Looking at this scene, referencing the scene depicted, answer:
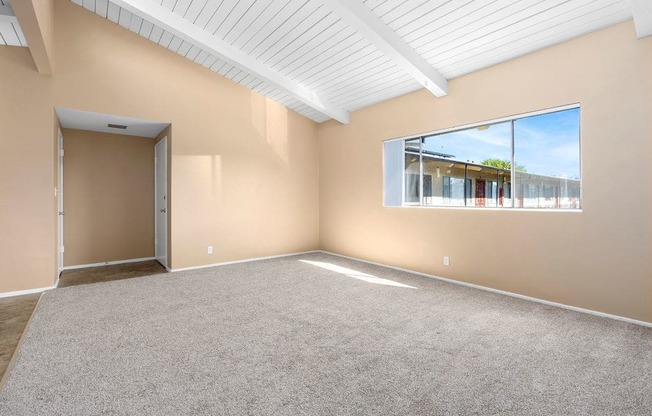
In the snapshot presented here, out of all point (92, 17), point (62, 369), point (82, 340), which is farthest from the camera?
point (92, 17)

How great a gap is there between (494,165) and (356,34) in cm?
240

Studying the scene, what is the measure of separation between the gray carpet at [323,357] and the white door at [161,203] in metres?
1.77

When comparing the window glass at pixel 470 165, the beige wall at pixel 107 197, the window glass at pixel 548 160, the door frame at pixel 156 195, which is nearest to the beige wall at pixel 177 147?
the door frame at pixel 156 195

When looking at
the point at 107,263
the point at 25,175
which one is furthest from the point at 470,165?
the point at 107,263

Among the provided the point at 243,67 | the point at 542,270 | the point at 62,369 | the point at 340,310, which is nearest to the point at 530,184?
the point at 542,270

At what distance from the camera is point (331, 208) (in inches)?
259

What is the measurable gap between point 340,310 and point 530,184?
2.64 m

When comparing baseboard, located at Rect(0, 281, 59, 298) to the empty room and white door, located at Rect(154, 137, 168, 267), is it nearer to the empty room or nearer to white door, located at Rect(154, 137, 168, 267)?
the empty room

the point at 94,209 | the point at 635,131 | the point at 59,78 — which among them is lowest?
the point at 94,209

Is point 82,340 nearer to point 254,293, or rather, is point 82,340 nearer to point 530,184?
point 254,293

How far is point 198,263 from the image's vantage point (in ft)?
17.6

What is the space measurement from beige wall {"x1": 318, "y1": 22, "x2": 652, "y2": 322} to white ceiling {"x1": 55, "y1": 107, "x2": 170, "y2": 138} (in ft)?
13.3

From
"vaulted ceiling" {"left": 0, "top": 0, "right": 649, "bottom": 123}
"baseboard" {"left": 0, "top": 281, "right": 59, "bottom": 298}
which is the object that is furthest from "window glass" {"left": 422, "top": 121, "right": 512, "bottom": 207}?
"baseboard" {"left": 0, "top": 281, "right": 59, "bottom": 298}

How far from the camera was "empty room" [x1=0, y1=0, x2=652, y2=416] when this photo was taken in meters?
2.11
